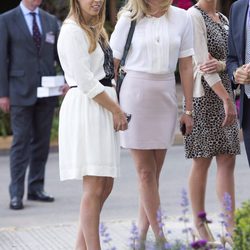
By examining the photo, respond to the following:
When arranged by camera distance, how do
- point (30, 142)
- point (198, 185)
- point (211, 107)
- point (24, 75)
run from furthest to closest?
point (30, 142)
point (24, 75)
point (198, 185)
point (211, 107)

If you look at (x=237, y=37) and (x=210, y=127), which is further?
(x=210, y=127)

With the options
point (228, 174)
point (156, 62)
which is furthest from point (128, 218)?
point (156, 62)

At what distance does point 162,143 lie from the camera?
6.17m

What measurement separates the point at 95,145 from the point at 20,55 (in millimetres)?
3432

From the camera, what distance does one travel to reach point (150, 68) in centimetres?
603

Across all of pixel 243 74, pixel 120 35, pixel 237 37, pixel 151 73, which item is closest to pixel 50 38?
pixel 120 35

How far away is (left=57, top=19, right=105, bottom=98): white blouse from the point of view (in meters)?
5.50

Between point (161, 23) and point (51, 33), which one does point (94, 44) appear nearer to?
point (161, 23)

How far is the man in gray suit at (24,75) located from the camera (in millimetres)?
8828

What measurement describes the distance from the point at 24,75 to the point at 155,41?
10.3 feet

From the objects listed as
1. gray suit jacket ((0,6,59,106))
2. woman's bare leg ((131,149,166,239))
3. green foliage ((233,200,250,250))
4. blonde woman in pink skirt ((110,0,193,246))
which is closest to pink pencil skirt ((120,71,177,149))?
blonde woman in pink skirt ((110,0,193,246))

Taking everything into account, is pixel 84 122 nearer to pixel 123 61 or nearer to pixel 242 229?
pixel 123 61

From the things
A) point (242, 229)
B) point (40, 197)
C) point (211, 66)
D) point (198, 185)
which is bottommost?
point (40, 197)

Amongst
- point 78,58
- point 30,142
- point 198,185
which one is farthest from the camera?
point 30,142
